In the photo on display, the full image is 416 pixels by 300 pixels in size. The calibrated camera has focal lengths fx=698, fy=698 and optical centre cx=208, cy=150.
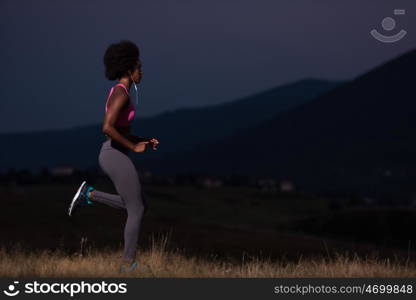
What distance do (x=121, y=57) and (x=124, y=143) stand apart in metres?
1.11

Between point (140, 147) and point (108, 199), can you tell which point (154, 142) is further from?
point (108, 199)

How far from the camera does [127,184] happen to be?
8398 millimetres

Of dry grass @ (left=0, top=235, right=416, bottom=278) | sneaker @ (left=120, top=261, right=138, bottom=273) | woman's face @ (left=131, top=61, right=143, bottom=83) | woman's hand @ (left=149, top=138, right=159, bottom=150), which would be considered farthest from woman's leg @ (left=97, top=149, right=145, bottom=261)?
woman's face @ (left=131, top=61, right=143, bottom=83)

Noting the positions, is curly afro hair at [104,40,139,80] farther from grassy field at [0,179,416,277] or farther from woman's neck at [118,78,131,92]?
grassy field at [0,179,416,277]

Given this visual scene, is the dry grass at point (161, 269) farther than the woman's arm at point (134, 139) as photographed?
No

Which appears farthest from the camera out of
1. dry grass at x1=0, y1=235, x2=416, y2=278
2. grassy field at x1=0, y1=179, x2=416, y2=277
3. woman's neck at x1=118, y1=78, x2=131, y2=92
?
grassy field at x1=0, y1=179, x2=416, y2=277

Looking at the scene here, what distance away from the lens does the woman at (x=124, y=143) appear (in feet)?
27.5

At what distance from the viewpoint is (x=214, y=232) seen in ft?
124

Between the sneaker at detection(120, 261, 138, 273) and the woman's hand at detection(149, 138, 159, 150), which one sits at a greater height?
the woman's hand at detection(149, 138, 159, 150)

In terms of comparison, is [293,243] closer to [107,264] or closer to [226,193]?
[107,264]

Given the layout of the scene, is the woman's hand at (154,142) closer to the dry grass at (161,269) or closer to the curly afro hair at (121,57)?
the curly afro hair at (121,57)

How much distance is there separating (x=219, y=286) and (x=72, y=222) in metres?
35.6

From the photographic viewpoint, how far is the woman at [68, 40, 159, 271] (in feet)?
27.5

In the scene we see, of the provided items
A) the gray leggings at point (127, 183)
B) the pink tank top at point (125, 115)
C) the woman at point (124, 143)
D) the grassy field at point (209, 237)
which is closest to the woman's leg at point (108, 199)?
the woman at point (124, 143)
